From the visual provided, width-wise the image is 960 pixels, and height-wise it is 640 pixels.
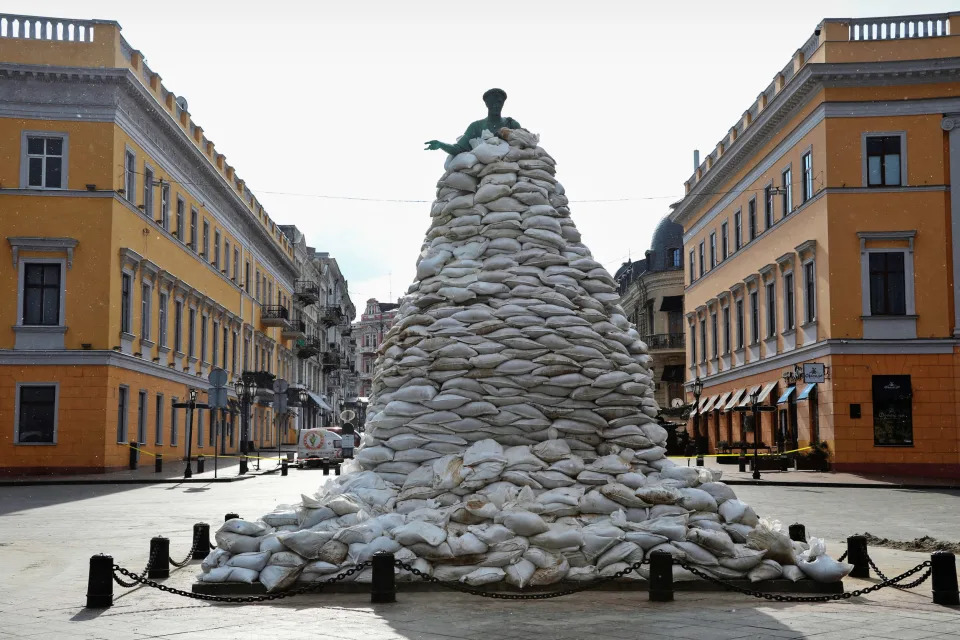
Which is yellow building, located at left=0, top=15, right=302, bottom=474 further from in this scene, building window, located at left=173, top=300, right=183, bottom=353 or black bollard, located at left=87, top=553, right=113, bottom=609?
black bollard, located at left=87, top=553, right=113, bottom=609

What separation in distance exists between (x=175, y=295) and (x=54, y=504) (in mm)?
19341

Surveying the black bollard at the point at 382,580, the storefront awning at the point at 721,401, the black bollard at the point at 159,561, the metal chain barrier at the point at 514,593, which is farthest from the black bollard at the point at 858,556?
the storefront awning at the point at 721,401

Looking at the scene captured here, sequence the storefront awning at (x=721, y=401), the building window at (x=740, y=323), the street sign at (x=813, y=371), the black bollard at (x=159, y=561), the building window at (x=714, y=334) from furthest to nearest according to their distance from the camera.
Answer: the building window at (x=714, y=334), the storefront awning at (x=721, y=401), the building window at (x=740, y=323), the street sign at (x=813, y=371), the black bollard at (x=159, y=561)

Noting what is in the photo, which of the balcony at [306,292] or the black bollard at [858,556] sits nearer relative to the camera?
the black bollard at [858,556]

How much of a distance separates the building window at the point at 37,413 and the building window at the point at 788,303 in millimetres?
21354

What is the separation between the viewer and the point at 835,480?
84.6 feet

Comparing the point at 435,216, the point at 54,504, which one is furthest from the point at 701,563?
the point at 54,504

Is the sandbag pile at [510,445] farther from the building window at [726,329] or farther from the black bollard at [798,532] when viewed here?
the building window at [726,329]

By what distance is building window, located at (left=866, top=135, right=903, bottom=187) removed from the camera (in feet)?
99.5

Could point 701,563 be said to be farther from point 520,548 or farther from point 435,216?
point 435,216

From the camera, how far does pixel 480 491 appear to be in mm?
9125

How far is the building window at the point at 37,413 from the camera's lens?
1148 inches

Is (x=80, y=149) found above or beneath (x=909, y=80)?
beneath

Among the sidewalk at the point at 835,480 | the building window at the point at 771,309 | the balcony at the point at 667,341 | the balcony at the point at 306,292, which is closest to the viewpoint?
the sidewalk at the point at 835,480
